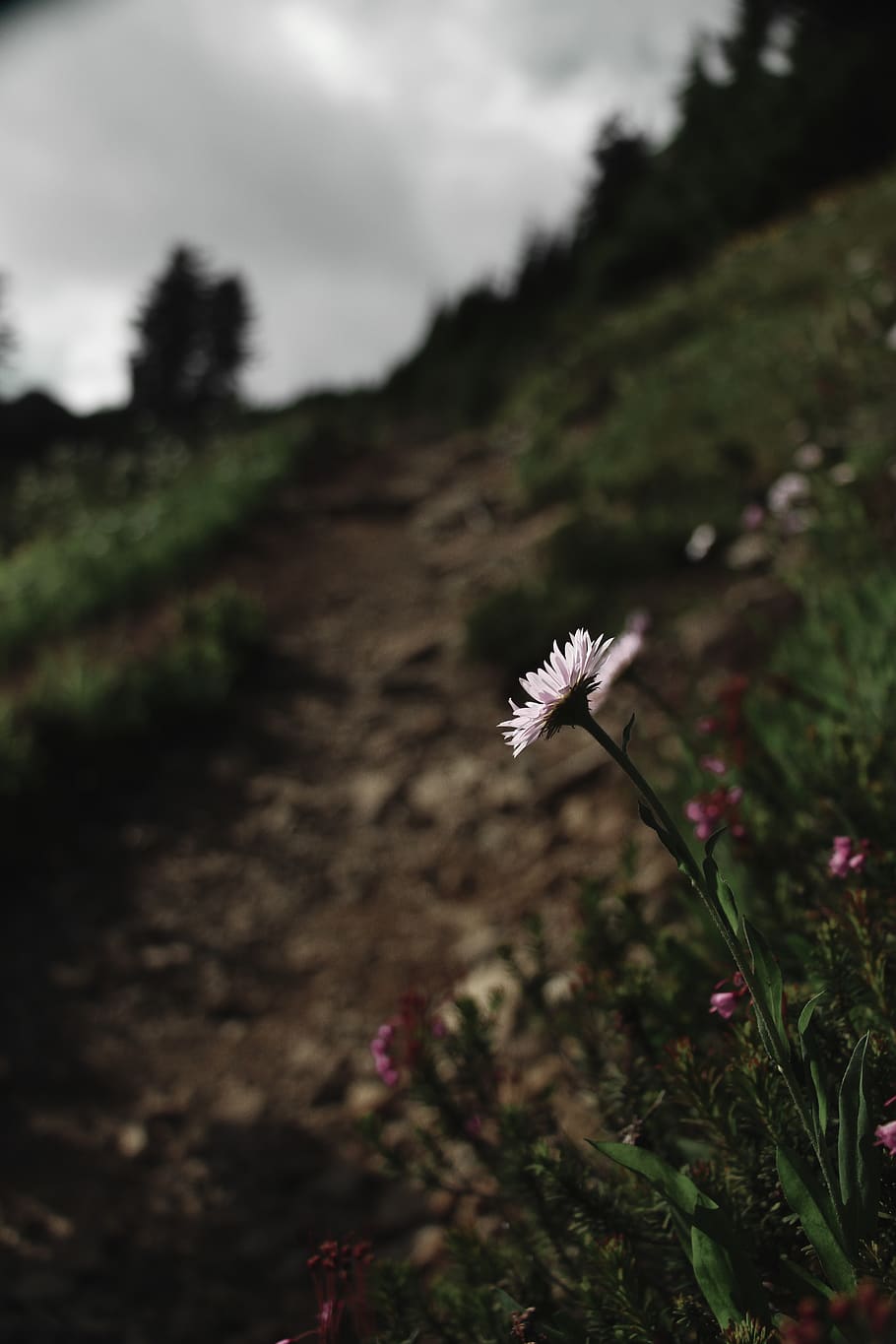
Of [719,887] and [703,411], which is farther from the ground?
[703,411]

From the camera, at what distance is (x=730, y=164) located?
19859mm

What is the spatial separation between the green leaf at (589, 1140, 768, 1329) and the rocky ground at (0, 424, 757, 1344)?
4.86 feet

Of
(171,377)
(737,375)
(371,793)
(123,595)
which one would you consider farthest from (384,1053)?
(171,377)

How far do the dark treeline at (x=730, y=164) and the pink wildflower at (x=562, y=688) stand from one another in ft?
50.9

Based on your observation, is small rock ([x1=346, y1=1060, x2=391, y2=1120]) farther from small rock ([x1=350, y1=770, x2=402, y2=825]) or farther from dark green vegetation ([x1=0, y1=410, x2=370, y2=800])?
dark green vegetation ([x1=0, y1=410, x2=370, y2=800])

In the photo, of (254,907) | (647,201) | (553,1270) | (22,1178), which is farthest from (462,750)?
(647,201)

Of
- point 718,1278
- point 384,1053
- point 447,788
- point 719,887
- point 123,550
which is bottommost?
point 718,1278

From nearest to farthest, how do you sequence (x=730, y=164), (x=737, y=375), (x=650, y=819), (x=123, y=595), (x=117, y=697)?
(x=650, y=819)
(x=117, y=697)
(x=123, y=595)
(x=737, y=375)
(x=730, y=164)

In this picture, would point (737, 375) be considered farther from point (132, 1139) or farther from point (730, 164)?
point (730, 164)

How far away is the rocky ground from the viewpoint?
8.37 ft

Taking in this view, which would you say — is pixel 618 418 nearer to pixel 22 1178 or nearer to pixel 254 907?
pixel 254 907

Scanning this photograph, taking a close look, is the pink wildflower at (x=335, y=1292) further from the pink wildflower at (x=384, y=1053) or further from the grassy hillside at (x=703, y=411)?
the grassy hillside at (x=703, y=411)

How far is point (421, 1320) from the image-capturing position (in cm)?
146

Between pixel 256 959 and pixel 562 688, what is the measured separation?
3.23m
